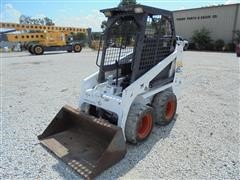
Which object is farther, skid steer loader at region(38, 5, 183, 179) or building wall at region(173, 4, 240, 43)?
building wall at region(173, 4, 240, 43)

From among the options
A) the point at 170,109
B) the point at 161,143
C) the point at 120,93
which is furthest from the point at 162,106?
the point at 120,93

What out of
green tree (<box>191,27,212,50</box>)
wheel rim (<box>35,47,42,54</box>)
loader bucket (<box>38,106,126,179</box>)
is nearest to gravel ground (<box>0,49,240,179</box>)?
loader bucket (<box>38,106,126,179</box>)

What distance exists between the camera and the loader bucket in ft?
7.84

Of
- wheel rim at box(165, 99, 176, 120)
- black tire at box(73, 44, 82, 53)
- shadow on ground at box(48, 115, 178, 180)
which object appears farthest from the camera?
black tire at box(73, 44, 82, 53)

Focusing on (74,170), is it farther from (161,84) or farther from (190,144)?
(161,84)

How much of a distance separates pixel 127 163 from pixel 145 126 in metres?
0.70

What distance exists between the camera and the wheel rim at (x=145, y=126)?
9.88 feet

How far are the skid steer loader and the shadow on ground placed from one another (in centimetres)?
8

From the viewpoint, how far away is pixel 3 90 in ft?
20.5

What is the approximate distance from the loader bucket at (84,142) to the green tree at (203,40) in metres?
24.5

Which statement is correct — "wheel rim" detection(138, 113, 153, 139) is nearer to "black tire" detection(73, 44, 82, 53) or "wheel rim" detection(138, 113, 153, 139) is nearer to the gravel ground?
the gravel ground

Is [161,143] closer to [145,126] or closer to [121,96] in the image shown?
[145,126]

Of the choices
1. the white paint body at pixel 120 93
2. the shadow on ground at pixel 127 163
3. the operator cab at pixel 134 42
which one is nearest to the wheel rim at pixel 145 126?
the shadow on ground at pixel 127 163

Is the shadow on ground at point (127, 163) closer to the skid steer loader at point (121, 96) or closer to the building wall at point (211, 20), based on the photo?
the skid steer loader at point (121, 96)
